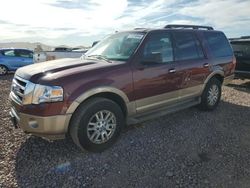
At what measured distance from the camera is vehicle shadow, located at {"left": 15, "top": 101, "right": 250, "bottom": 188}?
3.52 metres

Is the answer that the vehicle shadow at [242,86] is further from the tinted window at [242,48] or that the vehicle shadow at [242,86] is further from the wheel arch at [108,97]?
the wheel arch at [108,97]

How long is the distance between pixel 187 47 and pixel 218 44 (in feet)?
4.47

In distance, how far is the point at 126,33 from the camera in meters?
5.16

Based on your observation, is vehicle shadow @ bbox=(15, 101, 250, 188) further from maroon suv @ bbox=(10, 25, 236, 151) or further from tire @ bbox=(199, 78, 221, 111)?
tire @ bbox=(199, 78, 221, 111)

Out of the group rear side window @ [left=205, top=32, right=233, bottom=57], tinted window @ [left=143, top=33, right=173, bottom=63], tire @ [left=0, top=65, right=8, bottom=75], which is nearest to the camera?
tinted window @ [left=143, top=33, right=173, bottom=63]

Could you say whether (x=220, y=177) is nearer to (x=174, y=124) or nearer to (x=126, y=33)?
(x=174, y=124)

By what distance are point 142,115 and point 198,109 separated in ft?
7.33

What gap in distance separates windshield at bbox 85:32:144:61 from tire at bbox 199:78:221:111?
89.8 inches

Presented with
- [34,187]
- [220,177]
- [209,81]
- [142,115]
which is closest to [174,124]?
[142,115]

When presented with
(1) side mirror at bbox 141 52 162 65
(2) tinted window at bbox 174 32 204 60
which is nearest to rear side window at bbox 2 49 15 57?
(2) tinted window at bbox 174 32 204 60

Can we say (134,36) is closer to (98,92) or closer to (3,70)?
(98,92)

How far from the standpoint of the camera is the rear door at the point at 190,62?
5.26 meters

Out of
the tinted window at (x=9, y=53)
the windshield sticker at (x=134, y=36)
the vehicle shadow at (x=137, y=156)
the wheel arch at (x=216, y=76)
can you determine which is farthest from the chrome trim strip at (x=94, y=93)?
the tinted window at (x=9, y=53)

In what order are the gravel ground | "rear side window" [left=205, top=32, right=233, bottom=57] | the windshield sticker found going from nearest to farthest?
the gravel ground
the windshield sticker
"rear side window" [left=205, top=32, right=233, bottom=57]
